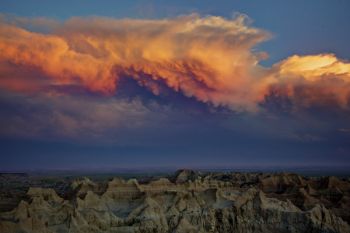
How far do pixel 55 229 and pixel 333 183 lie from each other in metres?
92.1

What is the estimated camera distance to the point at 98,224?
67375mm

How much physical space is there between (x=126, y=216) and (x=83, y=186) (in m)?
19.5

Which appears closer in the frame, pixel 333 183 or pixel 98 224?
pixel 98 224

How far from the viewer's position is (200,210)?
77000 mm

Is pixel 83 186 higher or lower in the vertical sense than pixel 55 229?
higher

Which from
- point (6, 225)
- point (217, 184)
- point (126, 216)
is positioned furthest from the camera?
point (217, 184)

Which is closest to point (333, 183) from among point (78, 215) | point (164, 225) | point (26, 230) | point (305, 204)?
point (305, 204)

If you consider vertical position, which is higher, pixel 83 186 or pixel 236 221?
pixel 83 186

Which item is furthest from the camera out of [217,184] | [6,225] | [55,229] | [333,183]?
[333,183]

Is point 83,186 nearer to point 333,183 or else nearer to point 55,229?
point 55,229

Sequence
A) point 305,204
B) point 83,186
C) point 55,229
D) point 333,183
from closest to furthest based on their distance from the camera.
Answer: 1. point 55,229
2. point 83,186
3. point 305,204
4. point 333,183

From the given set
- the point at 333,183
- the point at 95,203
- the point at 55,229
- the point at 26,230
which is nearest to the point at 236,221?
the point at 95,203

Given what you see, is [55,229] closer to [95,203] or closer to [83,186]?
[95,203]

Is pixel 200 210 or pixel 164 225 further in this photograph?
pixel 200 210
